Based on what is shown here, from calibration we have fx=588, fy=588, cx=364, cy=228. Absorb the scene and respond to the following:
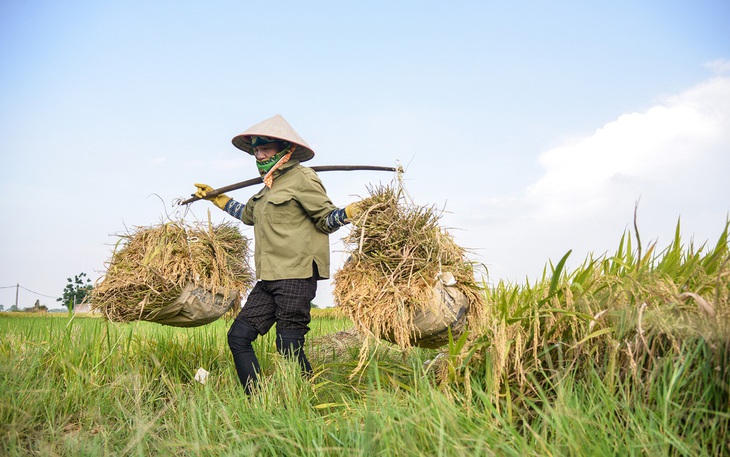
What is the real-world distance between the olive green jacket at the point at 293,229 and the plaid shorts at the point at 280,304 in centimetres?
8

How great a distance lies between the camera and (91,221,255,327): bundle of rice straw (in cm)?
433

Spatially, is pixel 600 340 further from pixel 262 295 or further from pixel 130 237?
pixel 130 237

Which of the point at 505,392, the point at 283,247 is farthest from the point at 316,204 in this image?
the point at 505,392

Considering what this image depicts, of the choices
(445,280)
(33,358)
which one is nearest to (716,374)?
(445,280)

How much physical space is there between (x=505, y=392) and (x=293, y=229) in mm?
2013

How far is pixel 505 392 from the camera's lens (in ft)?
11.4

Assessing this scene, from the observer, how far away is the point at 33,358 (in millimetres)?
4887

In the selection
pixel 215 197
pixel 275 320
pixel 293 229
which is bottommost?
pixel 275 320

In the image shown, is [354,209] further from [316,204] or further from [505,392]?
[505,392]

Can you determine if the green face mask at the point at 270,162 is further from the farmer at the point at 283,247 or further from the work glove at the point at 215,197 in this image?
the work glove at the point at 215,197

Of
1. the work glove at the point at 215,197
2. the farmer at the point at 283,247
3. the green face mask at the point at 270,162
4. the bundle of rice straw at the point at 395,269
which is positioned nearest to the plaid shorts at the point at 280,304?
the farmer at the point at 283,247

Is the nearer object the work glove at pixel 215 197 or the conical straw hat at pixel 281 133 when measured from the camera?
the conical straw hat at pixel 281 133

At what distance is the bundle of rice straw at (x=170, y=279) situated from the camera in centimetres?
433

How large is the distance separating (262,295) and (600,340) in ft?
8.31
